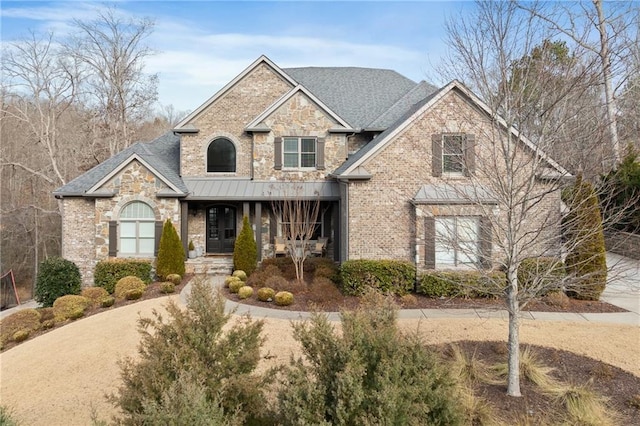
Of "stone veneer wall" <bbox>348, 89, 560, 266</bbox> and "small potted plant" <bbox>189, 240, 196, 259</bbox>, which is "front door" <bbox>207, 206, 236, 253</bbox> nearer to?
"small potted plant" <bbox>189, 240, 196, 259</bbox>

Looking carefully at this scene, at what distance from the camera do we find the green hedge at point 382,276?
43.0ft

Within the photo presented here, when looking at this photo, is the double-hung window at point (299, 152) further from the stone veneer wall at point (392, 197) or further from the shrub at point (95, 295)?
the shrub at point (95, 295)

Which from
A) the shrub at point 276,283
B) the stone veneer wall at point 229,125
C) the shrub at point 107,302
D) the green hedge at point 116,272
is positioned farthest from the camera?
the stone veneer wall at point 229,125

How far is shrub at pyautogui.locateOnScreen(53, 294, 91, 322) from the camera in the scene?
1231 cm

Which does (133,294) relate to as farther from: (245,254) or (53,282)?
(245,254)

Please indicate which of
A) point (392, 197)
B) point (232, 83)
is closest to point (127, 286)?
point (392, 197)

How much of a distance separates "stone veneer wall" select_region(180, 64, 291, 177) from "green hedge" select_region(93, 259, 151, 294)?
192 inches

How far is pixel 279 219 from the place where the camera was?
18.8 metres

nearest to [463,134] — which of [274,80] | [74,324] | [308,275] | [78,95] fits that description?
[308,275]

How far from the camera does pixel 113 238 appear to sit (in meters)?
16.5

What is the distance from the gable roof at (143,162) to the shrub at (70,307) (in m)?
4.94

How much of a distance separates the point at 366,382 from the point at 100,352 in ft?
24.3

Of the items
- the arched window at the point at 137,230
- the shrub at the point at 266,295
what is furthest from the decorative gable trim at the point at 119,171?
the shrub at the point at 266,295

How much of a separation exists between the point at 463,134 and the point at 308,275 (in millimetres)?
8970
